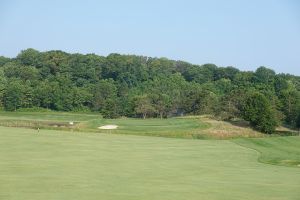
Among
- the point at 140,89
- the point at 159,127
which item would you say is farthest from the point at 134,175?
the point at 140,89

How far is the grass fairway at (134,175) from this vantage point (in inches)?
730

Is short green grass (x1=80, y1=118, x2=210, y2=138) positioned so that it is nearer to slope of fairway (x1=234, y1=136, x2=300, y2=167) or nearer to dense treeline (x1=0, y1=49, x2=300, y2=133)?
dense treeline (x1=0, y1=49, x2=300, y2=133)

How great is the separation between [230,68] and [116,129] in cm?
11532

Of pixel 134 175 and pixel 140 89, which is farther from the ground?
pixel 140 89

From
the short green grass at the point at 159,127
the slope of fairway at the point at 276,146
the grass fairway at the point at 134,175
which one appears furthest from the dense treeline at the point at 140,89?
the grass fairway at the point at 134,175

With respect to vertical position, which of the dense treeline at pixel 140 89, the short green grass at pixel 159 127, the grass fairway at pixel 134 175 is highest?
the dense treeline at pixel 140 89

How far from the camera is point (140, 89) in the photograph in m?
144

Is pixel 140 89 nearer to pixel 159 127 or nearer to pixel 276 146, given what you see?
pixel 159 127

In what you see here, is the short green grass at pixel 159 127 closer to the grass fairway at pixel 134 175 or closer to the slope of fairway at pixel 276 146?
the slope of fairway at pixel 276 146

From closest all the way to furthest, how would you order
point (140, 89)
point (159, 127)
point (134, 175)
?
point (134, 175) → point (159, 127) → point (140, 89)

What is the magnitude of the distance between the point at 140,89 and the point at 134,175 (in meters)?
120

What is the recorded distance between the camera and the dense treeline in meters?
88.1

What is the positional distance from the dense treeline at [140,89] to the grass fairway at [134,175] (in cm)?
4277

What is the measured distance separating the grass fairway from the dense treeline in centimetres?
4277
